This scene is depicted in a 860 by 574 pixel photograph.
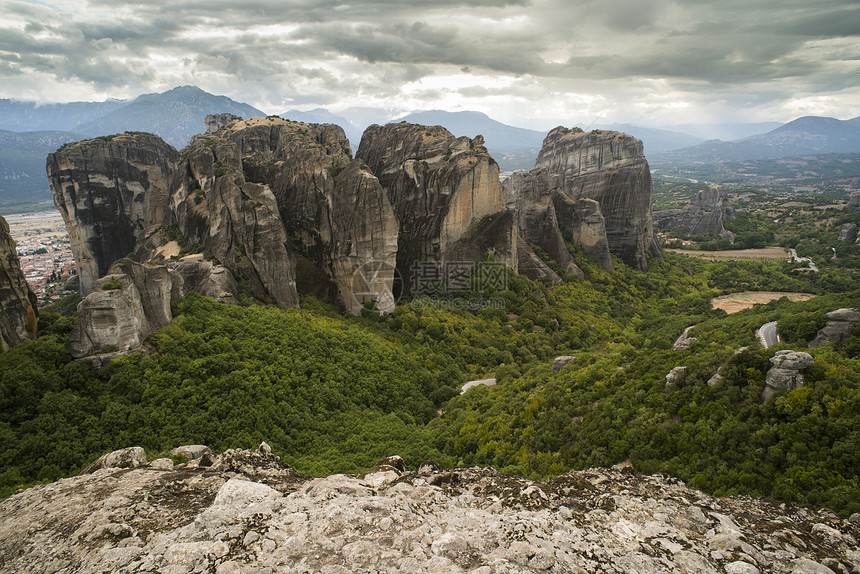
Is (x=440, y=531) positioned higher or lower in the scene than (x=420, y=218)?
lower

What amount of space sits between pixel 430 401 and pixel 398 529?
18.2 metres

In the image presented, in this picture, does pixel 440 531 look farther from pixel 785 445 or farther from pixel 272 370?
pixel 272 370

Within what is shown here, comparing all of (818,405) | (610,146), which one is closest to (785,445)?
(818,405)

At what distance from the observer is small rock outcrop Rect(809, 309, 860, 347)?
16.8m

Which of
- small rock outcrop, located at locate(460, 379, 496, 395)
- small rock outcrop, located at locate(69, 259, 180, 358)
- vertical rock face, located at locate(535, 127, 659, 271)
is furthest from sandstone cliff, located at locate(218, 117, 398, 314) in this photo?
vertical rock face, located at locate(535, 127, 659, 271)

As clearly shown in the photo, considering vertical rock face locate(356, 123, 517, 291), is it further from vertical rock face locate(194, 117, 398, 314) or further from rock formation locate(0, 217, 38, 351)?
rock formation locate(0, 217, 38, 351)

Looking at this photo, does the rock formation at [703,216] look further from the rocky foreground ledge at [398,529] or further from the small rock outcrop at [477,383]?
the rocky foreground ledge at [398,529]

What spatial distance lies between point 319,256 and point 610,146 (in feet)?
134

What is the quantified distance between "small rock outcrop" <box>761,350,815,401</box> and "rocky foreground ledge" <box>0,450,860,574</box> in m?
3.87

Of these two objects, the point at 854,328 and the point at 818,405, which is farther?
the point at 854,328

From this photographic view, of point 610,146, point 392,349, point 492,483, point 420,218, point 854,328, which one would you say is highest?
point 610,146

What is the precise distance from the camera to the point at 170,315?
21438mm

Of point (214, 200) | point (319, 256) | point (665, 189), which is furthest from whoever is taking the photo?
point (665, 189)

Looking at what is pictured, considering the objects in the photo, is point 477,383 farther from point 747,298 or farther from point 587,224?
point 747,298
